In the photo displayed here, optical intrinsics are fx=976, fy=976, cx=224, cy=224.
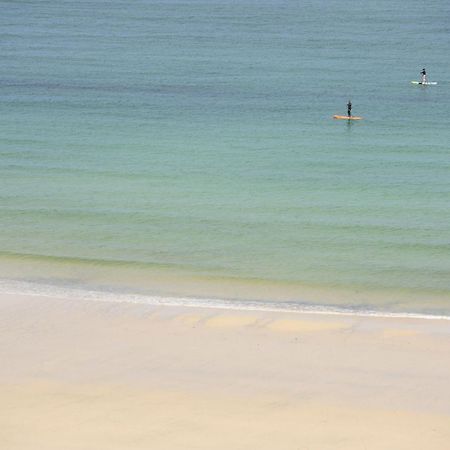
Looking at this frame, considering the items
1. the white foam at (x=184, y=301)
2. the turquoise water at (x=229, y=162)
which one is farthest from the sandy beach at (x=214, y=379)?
the turquoise water at (x=229, y=162)

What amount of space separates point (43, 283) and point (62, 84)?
27.4 meters

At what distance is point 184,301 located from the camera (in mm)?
24172

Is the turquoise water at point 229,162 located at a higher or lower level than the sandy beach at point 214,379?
higher

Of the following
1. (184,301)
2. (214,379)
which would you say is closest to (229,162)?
(184,301)

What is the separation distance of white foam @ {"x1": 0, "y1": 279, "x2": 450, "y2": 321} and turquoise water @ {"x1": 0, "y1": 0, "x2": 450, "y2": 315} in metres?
0.58

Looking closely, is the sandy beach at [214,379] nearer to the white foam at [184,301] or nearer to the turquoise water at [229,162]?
the white foam at [184,301]

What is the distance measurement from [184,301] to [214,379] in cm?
516

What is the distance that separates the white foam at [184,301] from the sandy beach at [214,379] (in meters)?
0.51

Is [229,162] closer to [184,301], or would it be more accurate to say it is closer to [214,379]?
[184,301]

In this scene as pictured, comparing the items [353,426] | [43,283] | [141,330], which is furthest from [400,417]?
[43,283]

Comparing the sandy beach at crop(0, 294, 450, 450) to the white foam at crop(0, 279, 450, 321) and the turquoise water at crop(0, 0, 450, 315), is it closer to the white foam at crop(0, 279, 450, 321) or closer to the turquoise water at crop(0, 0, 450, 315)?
the white foam at crop(0, 279, 450, 321)

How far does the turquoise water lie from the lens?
26.6 meters

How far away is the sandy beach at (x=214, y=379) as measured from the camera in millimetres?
17000

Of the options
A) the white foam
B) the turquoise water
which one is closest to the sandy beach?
the white foam
